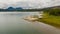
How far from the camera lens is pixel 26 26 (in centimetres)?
143

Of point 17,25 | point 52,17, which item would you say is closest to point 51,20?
point 52,17

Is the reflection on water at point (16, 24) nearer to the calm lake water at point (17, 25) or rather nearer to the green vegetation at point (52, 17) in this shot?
the calm lake water at point (17, 25)

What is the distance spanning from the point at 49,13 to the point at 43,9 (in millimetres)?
84

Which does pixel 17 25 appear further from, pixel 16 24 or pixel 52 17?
pixel 52 17

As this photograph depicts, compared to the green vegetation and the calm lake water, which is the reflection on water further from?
the green vegetation

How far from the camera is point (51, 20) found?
140 centimetres

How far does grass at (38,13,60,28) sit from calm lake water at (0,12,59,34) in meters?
0.09

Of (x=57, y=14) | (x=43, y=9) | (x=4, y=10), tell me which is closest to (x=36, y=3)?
(x=43, y=9)

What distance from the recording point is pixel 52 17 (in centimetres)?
140

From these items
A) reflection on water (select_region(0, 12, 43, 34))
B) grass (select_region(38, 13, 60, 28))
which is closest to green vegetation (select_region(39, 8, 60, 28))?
grass (select_region(38, 13, 60, 28))

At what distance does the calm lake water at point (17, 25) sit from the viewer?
4.67 feet

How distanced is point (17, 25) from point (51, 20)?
0.37 meters

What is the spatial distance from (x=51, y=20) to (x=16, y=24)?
0.38 m

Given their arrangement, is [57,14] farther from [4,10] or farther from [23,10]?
[4,10]
